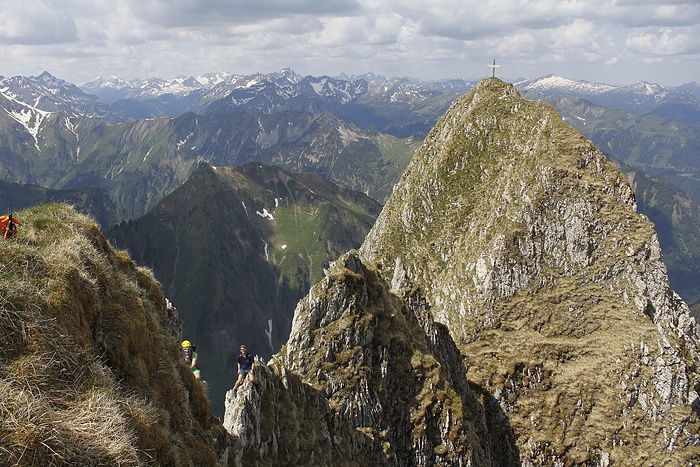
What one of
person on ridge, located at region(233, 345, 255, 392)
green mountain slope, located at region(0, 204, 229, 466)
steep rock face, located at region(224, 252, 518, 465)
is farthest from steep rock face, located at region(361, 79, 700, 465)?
green mountain slope, located at region(0, 204, 229, 466)

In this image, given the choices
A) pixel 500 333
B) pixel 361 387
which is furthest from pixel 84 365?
pixel 500 333

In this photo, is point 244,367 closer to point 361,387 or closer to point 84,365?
point 361,387

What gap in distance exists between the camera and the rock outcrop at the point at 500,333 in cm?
3981

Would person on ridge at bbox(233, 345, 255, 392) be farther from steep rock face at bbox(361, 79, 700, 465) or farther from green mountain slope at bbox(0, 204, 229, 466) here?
steep rock face at bbox(361, 79, 700, 465)

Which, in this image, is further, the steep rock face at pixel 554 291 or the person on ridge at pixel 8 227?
the steep rock face at pixel 554 291

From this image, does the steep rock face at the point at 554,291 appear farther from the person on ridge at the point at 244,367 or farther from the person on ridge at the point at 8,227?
the person on ridge at the point at 8,227

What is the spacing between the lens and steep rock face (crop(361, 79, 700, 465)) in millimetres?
59344

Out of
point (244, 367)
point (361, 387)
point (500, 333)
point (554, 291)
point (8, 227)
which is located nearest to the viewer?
point (8, 227)

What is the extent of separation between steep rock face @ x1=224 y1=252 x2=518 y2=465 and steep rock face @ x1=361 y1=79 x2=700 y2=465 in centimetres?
2180

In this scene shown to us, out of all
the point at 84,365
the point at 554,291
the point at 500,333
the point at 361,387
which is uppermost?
the point at 84,365

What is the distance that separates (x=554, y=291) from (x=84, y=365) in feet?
237

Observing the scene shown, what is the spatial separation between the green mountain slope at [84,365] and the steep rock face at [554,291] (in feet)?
185

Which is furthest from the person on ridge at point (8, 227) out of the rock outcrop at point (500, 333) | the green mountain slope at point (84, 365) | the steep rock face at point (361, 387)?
the steep rock face at point (361, 387)

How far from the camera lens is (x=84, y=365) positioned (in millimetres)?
13641
